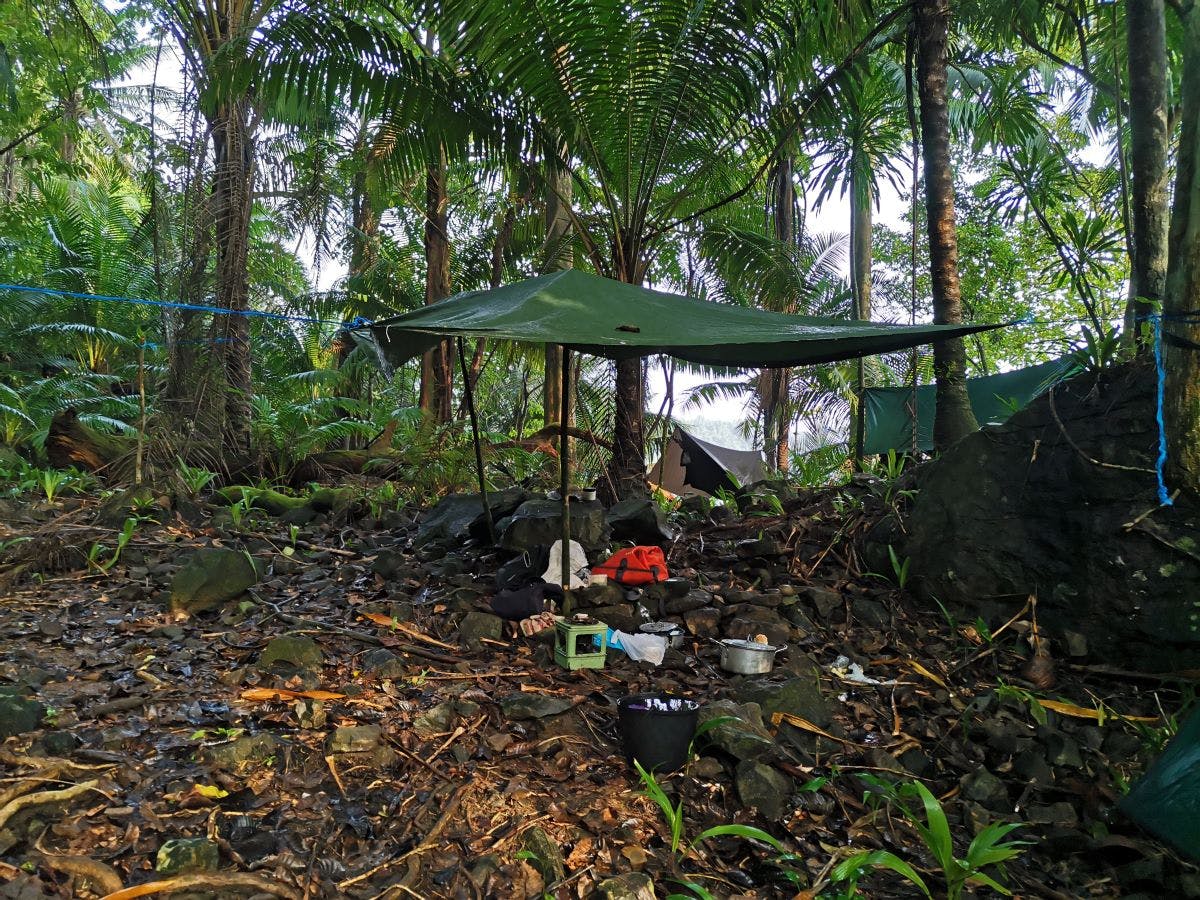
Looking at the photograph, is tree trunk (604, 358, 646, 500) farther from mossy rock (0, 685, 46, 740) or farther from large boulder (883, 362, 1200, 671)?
mossy rock (0, 685, 46, 740)

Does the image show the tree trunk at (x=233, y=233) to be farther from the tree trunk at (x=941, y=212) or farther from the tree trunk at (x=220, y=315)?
the tree trunk at (x=941, y=212)

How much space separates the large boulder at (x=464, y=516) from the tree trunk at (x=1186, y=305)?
128 inches

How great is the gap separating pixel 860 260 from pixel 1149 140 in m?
6.52

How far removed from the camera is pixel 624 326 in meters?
3.14

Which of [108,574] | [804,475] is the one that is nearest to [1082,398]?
[804,475]

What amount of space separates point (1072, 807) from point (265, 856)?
2.51 metres

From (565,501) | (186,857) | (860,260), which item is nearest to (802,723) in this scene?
(565,501)

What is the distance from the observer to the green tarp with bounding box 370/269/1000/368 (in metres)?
3.00

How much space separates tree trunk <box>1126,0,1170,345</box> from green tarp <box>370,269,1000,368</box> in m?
1.29

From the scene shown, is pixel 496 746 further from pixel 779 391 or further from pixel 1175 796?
pixel 779 391

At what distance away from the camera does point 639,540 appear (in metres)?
4.30

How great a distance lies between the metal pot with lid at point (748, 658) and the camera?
9.95 feet

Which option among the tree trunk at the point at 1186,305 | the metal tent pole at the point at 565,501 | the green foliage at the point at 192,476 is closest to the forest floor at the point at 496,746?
the metal tent pole at the point at 565,501

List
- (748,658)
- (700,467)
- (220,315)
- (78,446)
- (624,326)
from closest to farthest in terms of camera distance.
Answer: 1. (748,658)
2. (624,326)
3. (220,315)
4. (78,446)
5. (700,467)
